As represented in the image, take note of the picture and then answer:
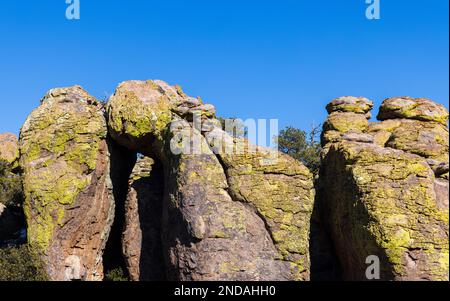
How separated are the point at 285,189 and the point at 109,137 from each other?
11204 mm

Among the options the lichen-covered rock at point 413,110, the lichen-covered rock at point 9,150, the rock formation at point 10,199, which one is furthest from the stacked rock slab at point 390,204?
the lichen-covered rock at point 9,150

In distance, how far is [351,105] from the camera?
101 ft

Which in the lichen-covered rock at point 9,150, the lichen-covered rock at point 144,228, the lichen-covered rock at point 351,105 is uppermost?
the lichen-covered rock at point 351,105

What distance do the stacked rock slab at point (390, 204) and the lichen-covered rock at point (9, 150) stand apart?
29.0m

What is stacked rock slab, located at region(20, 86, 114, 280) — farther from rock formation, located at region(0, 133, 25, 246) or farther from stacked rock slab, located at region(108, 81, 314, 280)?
rock formation, located at region(0, 133, 25, 246)

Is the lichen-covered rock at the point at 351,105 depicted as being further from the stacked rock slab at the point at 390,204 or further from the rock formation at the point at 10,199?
the rock formation at the point at 10,199

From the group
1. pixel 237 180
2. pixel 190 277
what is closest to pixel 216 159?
pixel 237 180

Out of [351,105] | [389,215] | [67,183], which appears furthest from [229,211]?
[351,105]

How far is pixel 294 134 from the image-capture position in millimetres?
58500

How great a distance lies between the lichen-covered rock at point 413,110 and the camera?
27062mm

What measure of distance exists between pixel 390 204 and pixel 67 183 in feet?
53.5

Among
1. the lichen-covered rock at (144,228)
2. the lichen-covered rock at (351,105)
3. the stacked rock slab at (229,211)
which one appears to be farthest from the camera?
the lichen-covered rock at (351,105)

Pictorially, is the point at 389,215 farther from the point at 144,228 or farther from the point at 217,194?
the point at 144,228

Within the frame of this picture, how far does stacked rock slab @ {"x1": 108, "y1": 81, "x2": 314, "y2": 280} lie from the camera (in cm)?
2142
